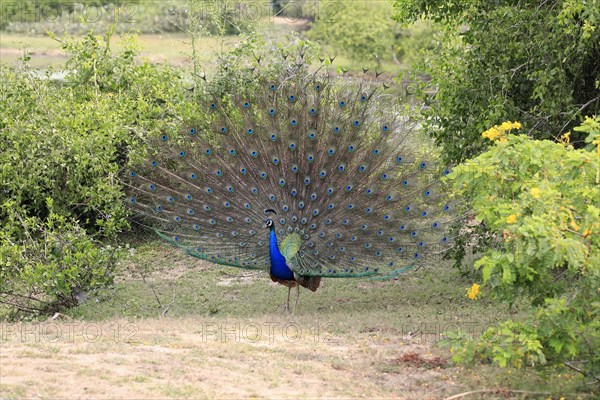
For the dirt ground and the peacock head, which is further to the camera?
the peacock head

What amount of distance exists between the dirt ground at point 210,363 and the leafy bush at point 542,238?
855 millimetres

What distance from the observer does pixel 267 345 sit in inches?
358

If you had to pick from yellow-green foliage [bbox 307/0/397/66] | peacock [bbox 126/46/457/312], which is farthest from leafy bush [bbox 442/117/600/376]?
yellow-green foliage [bbox 307/0/397/66]

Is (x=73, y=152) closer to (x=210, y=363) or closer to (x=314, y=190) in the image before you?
(x=314, y=190)

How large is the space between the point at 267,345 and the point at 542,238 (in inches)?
123

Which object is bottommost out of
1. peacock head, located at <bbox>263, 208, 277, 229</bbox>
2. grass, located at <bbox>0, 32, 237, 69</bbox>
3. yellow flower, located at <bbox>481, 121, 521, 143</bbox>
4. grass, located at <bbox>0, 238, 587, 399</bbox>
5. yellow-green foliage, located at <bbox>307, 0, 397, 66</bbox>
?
grass, located at <bbox>0, 238, 587, 399</bbox>

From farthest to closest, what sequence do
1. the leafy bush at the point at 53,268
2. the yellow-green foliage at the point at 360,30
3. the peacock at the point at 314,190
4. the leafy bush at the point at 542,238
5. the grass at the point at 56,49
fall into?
1. the yellow-green foliage at the point at 360,30
2. the grass at the point at 56,49
3. the peacock at the point at 314,190
4. the leafy bush at the point at 53,268
5. the leafy bush at the point at 542,238

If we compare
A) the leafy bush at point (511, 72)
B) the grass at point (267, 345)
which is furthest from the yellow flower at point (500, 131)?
the leafy bush at point (511, 72)

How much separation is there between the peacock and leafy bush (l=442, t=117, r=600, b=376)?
3166 mm

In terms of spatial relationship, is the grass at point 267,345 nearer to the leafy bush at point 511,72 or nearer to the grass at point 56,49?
the leafy bush at point 511,72

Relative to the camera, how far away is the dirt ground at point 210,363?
739cm

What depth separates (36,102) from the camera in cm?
1472

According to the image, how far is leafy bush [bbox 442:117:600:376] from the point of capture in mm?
7137

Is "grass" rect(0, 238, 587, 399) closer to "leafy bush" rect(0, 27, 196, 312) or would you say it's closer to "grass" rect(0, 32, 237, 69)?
"leafy bush" rect(0, 27, 196, 312)
